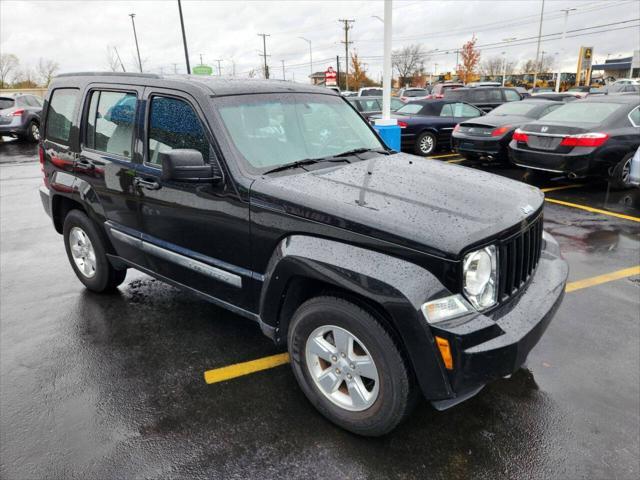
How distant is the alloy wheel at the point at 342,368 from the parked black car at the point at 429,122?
1028cm

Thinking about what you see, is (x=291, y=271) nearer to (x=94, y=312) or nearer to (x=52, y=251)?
(x=94, y=312)

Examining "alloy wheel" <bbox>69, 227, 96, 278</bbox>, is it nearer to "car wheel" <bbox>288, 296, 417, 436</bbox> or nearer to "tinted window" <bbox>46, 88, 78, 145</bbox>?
"tinted window" <bbox>46, 88, 78, 145</bbox>

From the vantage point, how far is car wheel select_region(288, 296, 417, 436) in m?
2.34

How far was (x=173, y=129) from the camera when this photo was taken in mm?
3266

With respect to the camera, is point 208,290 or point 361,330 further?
point 208,290

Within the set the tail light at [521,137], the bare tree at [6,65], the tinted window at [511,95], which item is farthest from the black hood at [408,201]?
the bare tree at [6,65]

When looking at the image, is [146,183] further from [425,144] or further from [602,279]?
[425,144]

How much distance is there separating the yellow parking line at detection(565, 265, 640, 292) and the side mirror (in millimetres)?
3572

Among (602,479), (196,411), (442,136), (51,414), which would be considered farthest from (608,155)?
(51,414)

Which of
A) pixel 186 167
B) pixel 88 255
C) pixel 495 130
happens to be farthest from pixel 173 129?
pixel 495 130

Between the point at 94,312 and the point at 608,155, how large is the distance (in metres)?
8.04

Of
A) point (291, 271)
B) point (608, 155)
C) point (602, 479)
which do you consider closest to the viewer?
point (602, 479)

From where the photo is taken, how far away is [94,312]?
13.8 feet

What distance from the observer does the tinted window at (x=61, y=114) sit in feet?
13.8
